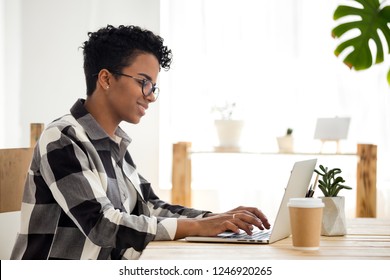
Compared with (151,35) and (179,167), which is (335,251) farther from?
(179,167)

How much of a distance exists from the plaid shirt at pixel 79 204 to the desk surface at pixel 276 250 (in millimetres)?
101

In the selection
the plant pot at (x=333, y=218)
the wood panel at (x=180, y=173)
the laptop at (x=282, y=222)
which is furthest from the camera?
the wood panel at (x=180, y=173)

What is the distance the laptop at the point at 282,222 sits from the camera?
5.09 feet

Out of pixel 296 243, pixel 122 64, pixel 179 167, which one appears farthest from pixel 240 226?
pixel 179 167

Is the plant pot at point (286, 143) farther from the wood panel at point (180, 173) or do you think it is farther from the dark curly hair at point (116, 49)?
the dark curly hair at point (116, 49)

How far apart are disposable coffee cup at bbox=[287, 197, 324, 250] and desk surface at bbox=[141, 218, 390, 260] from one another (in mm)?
22

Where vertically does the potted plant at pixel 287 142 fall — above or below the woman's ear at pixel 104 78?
below

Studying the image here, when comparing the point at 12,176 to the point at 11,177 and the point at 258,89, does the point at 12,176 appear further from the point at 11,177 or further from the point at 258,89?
the point at 258,89

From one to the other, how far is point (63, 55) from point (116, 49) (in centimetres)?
244

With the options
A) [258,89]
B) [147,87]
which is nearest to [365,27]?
[147,87]

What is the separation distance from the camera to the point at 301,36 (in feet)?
15.4

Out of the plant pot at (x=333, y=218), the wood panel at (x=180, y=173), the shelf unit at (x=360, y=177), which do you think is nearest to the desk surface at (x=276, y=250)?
the plant pot at (x=333, y=218)
